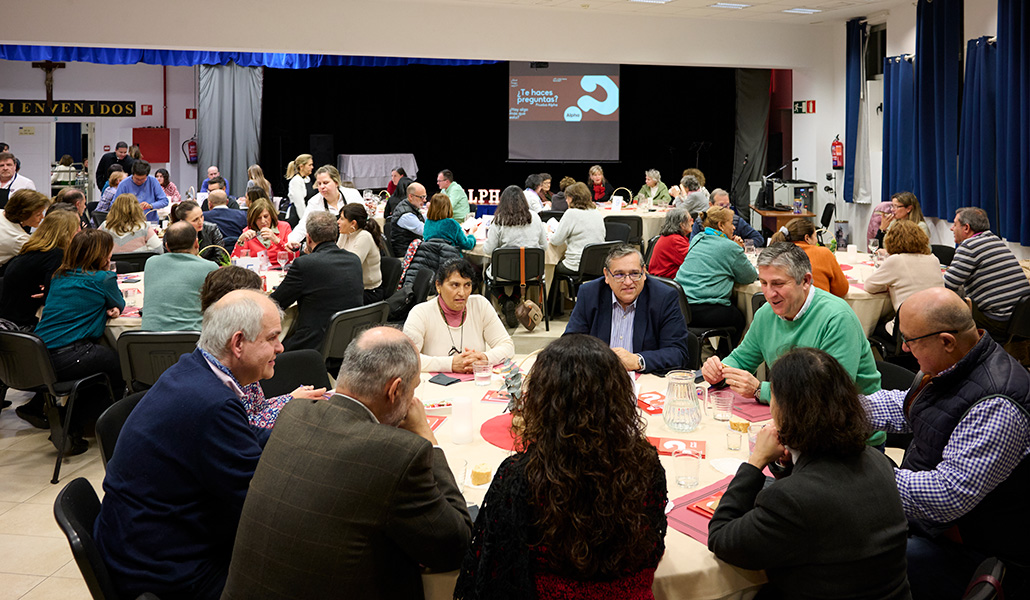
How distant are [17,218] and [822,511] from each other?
6126 mm

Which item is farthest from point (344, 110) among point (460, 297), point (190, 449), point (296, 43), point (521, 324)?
point (190, 449)

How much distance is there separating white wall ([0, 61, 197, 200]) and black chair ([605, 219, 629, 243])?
378 inches

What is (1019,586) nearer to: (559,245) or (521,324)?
(521,324)

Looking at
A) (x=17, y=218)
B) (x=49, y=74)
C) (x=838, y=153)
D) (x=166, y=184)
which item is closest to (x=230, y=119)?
(x=49, y=74)

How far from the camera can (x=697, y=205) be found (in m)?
10.2

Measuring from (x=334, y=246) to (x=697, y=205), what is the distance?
19.9ft

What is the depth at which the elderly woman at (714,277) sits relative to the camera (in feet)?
19.6

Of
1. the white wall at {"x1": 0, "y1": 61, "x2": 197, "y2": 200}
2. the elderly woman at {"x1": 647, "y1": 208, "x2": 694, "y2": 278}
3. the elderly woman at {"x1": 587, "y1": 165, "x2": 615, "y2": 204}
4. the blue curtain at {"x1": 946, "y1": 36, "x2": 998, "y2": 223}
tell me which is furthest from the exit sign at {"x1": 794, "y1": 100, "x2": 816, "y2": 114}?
the white wall at {"x1": 0, "y1": 61, "x2": 197, "y2": 200}

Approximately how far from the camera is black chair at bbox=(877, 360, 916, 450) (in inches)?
129

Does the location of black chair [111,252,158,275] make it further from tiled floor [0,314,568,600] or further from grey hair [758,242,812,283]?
grey hair [758,242,812,283]

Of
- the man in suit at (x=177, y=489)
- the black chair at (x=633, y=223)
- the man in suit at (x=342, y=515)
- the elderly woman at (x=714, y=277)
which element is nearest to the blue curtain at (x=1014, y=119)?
the black chair at (x=633, y=223)

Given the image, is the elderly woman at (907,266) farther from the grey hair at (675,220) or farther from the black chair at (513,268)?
the black chair at (513,268)

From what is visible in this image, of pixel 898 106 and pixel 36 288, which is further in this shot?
pixel 898 106

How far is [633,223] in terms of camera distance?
9742mm
